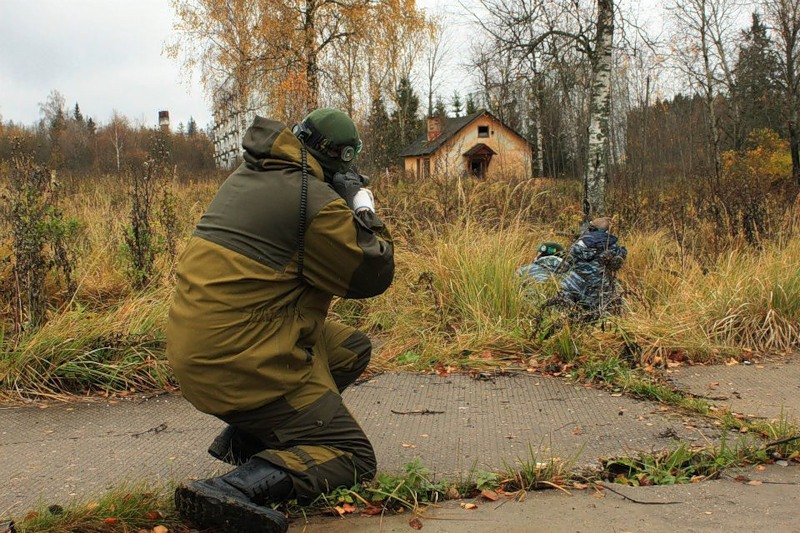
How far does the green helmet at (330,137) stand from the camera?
2.83 metres

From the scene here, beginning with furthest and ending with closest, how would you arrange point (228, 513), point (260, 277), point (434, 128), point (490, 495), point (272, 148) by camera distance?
point (434, 128) → point (490, 495) → point (272, 148) → point (260, 277) → point (228, 513)

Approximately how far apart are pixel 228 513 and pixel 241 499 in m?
0.06

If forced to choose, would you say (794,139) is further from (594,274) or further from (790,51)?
(594,274)

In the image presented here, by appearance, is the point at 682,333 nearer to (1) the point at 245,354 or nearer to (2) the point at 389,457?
(2) the point at 389,457

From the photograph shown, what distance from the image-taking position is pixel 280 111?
812 inches


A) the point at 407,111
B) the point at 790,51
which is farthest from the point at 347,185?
the point at 407,111

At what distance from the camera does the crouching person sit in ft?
8.44

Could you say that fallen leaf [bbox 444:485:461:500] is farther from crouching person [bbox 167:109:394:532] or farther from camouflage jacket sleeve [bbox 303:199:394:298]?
camouflage jacket sleeve [bbox 303:199:394:298]

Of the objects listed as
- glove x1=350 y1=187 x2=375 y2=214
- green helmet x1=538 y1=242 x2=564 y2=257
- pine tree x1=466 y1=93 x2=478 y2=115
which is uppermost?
pine tree x1=466 y1=93 x2=478 y2=115

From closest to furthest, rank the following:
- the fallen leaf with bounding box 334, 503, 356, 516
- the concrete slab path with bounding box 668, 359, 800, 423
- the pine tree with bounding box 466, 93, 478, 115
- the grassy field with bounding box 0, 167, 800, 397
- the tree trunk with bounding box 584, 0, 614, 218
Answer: the fallen leaf with bounding box 334, 503, 356, 516
the concrete slab path with bounding box 668, 359, 800, 423
the grassy field with bounding box 0, 167, 800, 397
the tree trunk with bounding box 584, 0, 614, 218
the pine tree with bounding box 466, 93, 478, 115

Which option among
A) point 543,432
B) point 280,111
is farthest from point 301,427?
point 280,111

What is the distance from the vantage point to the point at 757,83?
3588 centimetres

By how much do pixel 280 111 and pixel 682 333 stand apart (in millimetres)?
16940

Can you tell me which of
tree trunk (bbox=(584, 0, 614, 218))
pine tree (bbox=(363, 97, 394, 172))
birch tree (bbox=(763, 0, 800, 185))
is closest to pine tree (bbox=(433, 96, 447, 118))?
birch tree (bbox=(763, 0, 800, 185))
